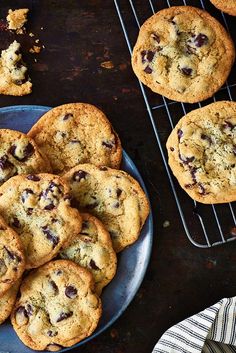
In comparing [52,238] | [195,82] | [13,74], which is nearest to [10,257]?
[52,238]

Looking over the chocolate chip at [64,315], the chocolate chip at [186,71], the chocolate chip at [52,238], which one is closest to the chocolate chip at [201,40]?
the chocolate chip at [186,71]

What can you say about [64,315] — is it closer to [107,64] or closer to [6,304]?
[6,304]

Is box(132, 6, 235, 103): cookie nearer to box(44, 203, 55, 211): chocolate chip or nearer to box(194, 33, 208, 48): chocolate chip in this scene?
box(194, 33, 208, 48): chocolate chip

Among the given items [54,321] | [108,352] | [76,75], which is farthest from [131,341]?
[76,75]

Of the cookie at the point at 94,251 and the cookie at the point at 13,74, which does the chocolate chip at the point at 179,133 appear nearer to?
the cookie at the point at 94,251

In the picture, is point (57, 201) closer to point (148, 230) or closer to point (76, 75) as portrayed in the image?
point (148, 230)

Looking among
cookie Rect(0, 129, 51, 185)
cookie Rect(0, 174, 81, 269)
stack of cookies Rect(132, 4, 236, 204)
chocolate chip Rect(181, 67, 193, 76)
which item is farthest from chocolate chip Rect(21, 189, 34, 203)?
chocolate chip Rect(181, 67, 193, 76)
